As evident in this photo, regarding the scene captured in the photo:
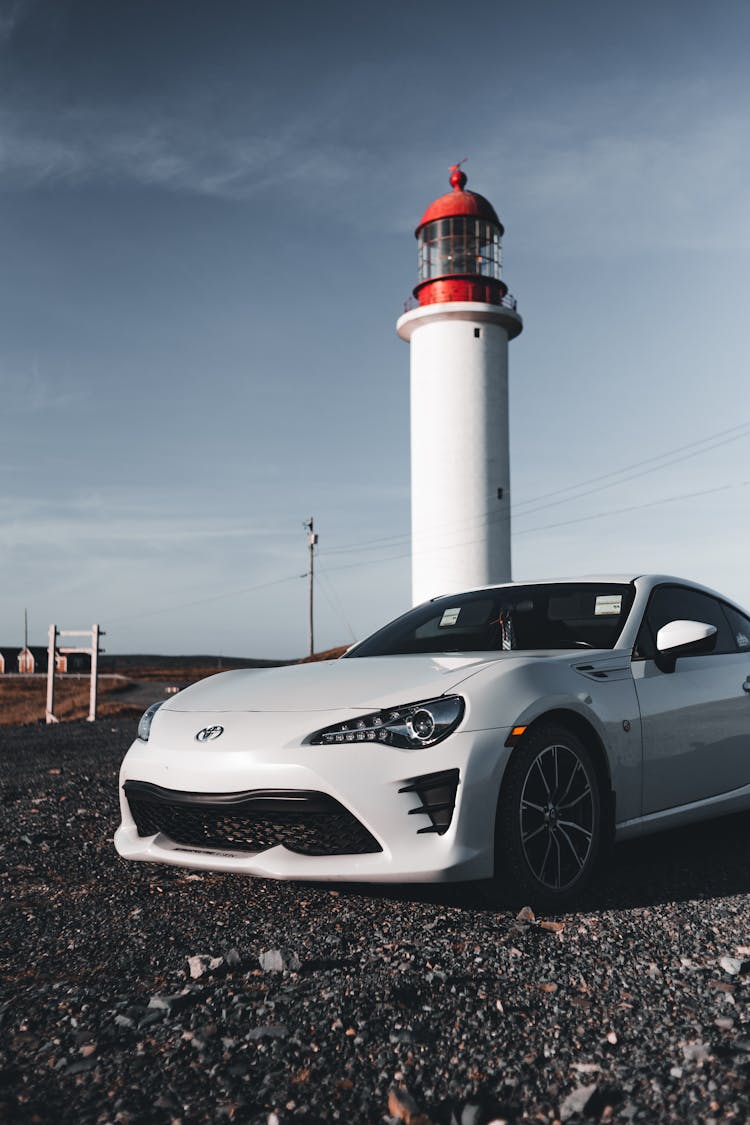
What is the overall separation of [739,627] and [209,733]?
126 inches

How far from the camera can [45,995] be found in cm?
Result: 291

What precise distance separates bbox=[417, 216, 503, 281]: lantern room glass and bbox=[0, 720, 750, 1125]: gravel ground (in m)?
25.9

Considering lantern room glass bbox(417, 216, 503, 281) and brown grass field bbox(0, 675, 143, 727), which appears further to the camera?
lantern room glass bbox(417, 216, 503, 281)

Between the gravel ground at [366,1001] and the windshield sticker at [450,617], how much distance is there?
1531 millimetres

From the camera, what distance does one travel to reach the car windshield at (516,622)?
187 inches

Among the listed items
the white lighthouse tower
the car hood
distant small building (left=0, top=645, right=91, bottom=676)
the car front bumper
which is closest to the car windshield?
the car hood

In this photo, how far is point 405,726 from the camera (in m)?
3.57

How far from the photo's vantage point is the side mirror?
4469 mm

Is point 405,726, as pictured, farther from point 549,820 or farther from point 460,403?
point 460,403

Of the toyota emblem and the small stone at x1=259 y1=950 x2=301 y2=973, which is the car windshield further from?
the small stone at x1=259 y1=950 x2=301 y2=973

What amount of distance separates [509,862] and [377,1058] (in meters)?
1.26

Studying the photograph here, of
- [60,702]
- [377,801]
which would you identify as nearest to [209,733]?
[377,801]

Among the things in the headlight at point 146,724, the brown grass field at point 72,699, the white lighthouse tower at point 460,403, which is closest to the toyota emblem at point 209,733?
the headlight at point 146,724

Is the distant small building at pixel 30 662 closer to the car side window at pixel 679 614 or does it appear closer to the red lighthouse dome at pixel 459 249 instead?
the red lighthouse dome at pixel 459 249
